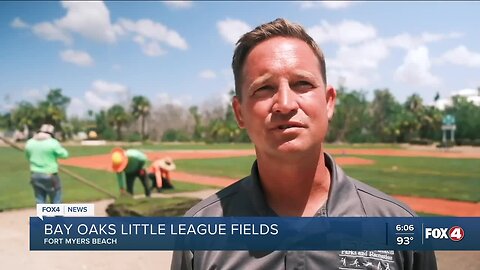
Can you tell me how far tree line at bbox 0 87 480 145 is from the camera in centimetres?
571

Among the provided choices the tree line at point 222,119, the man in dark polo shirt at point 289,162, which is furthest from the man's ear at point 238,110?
the tree line at point 222,119

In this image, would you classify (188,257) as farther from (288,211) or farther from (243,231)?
(288,211)

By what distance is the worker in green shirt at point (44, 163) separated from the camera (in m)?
5.41

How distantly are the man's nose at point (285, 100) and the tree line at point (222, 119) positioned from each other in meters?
3.11

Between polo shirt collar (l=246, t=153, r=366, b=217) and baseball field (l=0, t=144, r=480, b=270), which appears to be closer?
polo shirt collar (l=246, t=153, r=366, b=217)

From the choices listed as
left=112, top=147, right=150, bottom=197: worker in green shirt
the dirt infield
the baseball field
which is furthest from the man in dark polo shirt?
left=112, top=147, right=150, bottom=197: worker in green shirt

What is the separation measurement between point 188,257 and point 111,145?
7236mm

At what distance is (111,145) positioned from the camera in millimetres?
8297

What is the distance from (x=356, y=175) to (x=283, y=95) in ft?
34.7

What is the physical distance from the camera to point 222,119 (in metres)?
11.3

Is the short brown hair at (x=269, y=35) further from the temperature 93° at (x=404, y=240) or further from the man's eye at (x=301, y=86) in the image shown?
the temperature 93° at (x=404, y=240)

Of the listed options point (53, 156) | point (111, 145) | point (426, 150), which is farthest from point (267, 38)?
point (426, 150)

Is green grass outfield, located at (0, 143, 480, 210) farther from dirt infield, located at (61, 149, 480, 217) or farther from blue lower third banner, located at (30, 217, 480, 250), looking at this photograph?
blue lower third banner, located at (30, 217, 480, 250)

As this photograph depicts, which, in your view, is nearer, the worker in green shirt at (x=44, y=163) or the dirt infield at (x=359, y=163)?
the worker in green shirt at (x=44, y=163)
